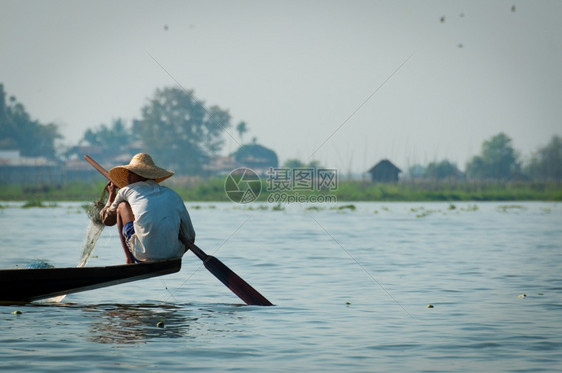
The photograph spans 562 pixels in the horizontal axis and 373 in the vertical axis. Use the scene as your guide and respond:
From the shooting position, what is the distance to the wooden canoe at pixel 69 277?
7336mm

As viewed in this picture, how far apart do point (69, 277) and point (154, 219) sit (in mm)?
979

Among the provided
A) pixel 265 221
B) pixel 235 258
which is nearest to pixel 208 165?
pixel 265 221

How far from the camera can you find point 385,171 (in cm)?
5938

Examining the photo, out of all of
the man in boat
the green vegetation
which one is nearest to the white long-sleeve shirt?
the man in boat

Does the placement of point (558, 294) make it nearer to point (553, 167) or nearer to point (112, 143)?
point (553, 167)

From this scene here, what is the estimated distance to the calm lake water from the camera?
577 centimetres

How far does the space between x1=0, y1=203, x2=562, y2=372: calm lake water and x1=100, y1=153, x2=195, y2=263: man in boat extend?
603 mm

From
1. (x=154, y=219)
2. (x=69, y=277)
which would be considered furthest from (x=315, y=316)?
(x=69, y=277)

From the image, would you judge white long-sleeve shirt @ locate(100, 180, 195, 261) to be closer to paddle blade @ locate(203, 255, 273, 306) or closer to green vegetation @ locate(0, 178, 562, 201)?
paddle blade @ locate(203, 255, 273, 306)

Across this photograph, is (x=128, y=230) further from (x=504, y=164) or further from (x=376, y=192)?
(x=504, y=164)

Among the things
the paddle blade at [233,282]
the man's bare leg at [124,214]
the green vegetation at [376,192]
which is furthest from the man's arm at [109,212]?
the green vegetation at [376,192]

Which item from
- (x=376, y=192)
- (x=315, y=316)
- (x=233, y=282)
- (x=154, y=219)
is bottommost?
(x=315, y=316)

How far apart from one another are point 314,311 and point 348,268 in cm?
399

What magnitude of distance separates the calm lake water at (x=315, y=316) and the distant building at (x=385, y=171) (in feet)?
145
